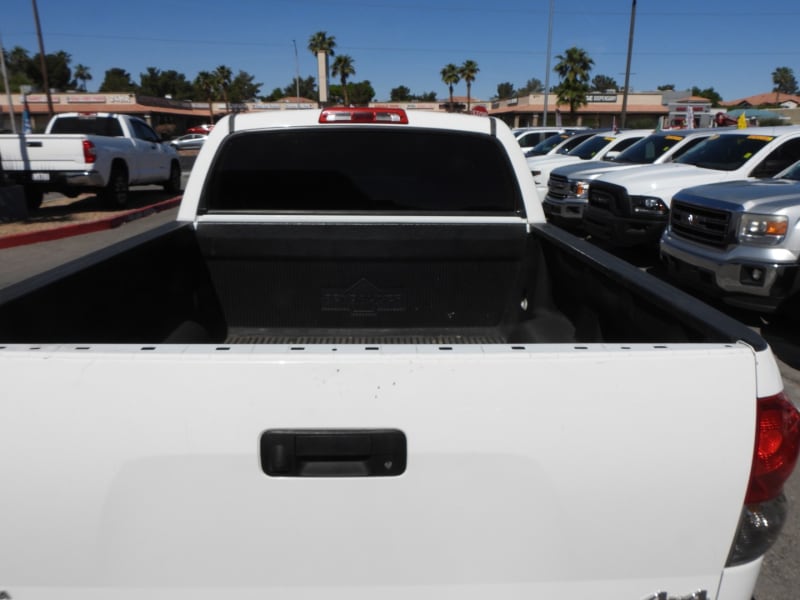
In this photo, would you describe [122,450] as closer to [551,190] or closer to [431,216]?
[431,216]

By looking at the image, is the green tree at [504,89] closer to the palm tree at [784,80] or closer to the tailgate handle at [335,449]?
the palm tree at [784,80]

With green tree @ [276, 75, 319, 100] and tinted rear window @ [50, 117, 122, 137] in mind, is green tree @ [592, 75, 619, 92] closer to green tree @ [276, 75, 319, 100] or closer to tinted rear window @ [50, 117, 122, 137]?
green tree @ [276, 75, 319, 100]

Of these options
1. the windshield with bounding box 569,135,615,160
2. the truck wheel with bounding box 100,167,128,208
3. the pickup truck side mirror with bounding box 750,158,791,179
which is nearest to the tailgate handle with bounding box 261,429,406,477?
the pickup truck side mirror with bounding box 750,158,791,179

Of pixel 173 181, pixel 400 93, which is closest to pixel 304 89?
pixel 400 93

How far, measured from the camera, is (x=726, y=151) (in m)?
9.17

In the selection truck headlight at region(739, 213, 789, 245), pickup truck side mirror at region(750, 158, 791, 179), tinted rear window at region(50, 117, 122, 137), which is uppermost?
tinted rear window at region(50, 117, 122, 137)

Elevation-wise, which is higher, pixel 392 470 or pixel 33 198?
pixel 392 470

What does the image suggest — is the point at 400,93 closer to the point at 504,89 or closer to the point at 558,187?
the point at 504,89

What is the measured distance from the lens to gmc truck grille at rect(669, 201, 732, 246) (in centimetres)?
634

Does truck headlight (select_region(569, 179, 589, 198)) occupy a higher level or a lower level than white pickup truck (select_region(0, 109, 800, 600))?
lower

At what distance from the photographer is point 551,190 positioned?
1211 centimetres

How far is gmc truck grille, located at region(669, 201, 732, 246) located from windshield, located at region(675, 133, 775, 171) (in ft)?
7.40

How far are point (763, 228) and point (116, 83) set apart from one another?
124 metres

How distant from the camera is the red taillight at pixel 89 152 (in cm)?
1242
